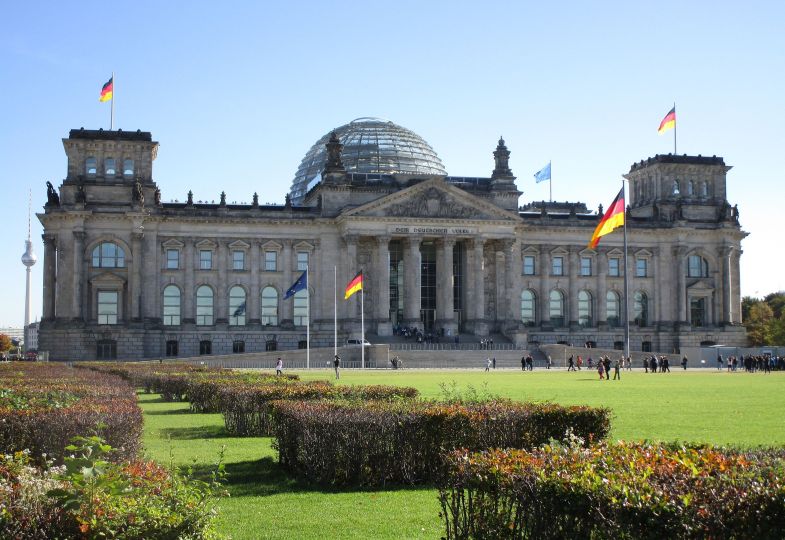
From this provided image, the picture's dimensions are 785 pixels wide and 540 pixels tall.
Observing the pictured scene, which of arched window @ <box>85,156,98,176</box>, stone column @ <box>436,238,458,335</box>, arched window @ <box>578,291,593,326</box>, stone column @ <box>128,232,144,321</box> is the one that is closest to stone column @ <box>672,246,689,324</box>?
arched window @ <box>578,291,593,326</box>

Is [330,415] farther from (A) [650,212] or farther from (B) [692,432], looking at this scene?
(A) [650,212]

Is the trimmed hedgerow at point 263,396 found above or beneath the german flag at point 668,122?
beneath

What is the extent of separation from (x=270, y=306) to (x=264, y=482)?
8334cm

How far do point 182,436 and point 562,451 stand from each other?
17212 millimetres

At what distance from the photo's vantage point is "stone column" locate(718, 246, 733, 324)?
113m

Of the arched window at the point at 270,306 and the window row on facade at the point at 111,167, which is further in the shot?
the arched window at the point at 270,306

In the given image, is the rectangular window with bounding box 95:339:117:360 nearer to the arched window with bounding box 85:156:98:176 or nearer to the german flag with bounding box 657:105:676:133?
the arched window with bounding box 85:156:98:176

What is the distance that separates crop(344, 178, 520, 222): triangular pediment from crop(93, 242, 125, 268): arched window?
76.0 feet

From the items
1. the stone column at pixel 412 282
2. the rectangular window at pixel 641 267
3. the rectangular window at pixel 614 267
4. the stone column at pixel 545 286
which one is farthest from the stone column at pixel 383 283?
the rectangular window at pixel 641 267

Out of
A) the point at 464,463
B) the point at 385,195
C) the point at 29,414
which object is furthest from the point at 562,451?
the point at 385,195

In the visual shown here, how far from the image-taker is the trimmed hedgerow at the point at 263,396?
84.8 feet

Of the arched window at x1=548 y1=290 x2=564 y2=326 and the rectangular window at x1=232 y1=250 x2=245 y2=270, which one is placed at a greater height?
the rectangular window at x1=232 y1=250 x2=245 y2=270

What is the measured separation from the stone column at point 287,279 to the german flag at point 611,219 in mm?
46700

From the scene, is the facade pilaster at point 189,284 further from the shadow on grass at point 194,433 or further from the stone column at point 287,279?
the shadow on grass at point 194,433
